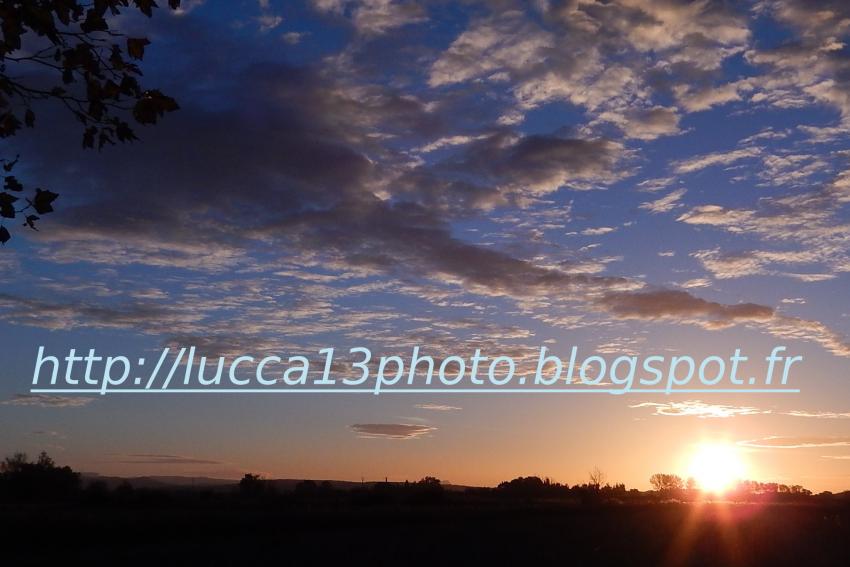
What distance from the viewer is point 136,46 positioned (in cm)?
694

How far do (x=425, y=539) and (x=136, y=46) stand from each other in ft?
82.9

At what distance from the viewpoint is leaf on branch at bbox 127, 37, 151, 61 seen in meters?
6.91

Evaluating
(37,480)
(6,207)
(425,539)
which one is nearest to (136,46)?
(6,207)

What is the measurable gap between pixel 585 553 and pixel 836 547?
822cm

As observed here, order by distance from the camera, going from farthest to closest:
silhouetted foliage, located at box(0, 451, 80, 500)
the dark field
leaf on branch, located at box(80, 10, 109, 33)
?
silhouetted foliage, located at box(0, 451, 80, 500), the dark field, leaf on branch, located at box(80, 10, 109, 33)

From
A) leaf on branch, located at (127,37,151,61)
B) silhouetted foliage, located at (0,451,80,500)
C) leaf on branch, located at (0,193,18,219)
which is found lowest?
silhouetted foliage, located at (0,451,80,500)

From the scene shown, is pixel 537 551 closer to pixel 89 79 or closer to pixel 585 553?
pixel 585 553

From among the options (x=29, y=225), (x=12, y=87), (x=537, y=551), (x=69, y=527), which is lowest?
(x=69, y=527)

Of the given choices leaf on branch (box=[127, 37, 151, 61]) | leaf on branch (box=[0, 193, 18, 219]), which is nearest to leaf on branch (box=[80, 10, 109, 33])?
leaf on branch (box=[127, 37, 151, 61])

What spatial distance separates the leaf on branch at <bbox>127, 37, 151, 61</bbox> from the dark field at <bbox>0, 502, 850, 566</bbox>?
19.1 m

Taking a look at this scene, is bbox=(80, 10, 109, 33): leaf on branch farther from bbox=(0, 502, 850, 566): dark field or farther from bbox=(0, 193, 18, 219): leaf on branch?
bbox=(0, 502, 850, 566): dark field

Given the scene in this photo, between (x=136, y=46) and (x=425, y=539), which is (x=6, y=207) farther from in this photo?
(x=425, y=539)

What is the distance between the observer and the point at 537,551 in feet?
86.8

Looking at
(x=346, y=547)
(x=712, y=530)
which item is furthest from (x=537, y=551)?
(x=712, y=530)
